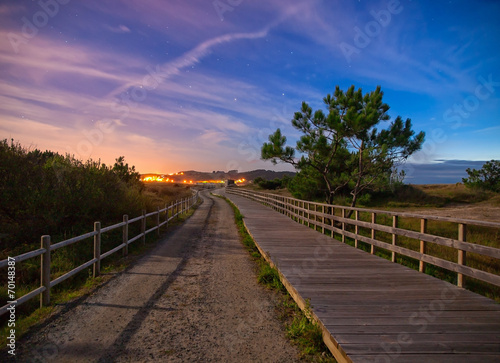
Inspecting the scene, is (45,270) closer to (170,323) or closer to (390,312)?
(170,323)

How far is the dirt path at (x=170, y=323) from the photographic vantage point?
3.39 m

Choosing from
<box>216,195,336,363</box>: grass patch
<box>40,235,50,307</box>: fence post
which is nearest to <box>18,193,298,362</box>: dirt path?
<box>216,195,336,363</box>: grass patch

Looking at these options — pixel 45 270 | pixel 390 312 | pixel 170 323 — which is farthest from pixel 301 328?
pixel 45 270

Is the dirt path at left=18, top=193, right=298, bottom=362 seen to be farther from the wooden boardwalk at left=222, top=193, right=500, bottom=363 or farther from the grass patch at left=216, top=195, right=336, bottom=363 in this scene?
the wooden boardwalk at left=222, top=193, right=500, bottom=363

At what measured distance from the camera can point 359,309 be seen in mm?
3973

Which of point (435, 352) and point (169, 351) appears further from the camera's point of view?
point (169, 351)

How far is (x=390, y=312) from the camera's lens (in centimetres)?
388

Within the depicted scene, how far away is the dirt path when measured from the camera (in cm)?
339

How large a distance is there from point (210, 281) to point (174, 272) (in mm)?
1129

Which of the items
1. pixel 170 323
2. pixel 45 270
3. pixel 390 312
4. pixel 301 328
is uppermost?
pixel 45 270

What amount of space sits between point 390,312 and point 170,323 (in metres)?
2.85

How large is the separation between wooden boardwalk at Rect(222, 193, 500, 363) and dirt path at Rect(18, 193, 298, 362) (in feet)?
2.07

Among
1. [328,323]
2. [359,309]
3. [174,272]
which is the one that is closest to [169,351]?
[328,323]

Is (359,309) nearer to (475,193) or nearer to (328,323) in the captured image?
(328,323)
